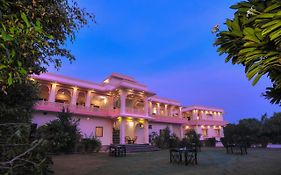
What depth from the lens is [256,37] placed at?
2568 mm

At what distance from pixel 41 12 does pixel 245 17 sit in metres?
3.34

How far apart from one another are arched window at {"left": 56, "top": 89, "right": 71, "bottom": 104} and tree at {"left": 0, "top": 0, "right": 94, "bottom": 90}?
861 inches

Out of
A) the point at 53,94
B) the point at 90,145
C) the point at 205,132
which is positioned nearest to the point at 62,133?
the point at 90,145

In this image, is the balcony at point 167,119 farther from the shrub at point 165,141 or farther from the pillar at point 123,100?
the pillar at point 123,100

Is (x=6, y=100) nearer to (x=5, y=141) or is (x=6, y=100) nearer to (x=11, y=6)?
(x=5, y=141)

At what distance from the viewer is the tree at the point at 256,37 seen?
7.65 ft

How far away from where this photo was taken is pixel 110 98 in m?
29.0

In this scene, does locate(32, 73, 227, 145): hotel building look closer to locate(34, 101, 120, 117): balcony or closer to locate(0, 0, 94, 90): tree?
locate(34, 101, 120, 117): balcony

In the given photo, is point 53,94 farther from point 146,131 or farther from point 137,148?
point 146,131

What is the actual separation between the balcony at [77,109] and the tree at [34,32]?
1771 centimetres

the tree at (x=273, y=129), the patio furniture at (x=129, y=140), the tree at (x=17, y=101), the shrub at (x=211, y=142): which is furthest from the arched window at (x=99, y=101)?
the tree at (x=273, y=129)

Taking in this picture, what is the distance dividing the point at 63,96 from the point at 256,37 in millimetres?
27106

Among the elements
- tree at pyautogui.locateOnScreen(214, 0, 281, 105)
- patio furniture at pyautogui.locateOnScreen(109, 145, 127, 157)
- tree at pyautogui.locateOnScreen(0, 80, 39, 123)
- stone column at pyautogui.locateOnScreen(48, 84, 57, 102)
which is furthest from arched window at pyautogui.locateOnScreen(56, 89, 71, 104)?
tree at pyautogui.locateOnScreen(214, 0, 281, 105)

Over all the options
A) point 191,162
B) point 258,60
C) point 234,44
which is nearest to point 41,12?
point 234,44
